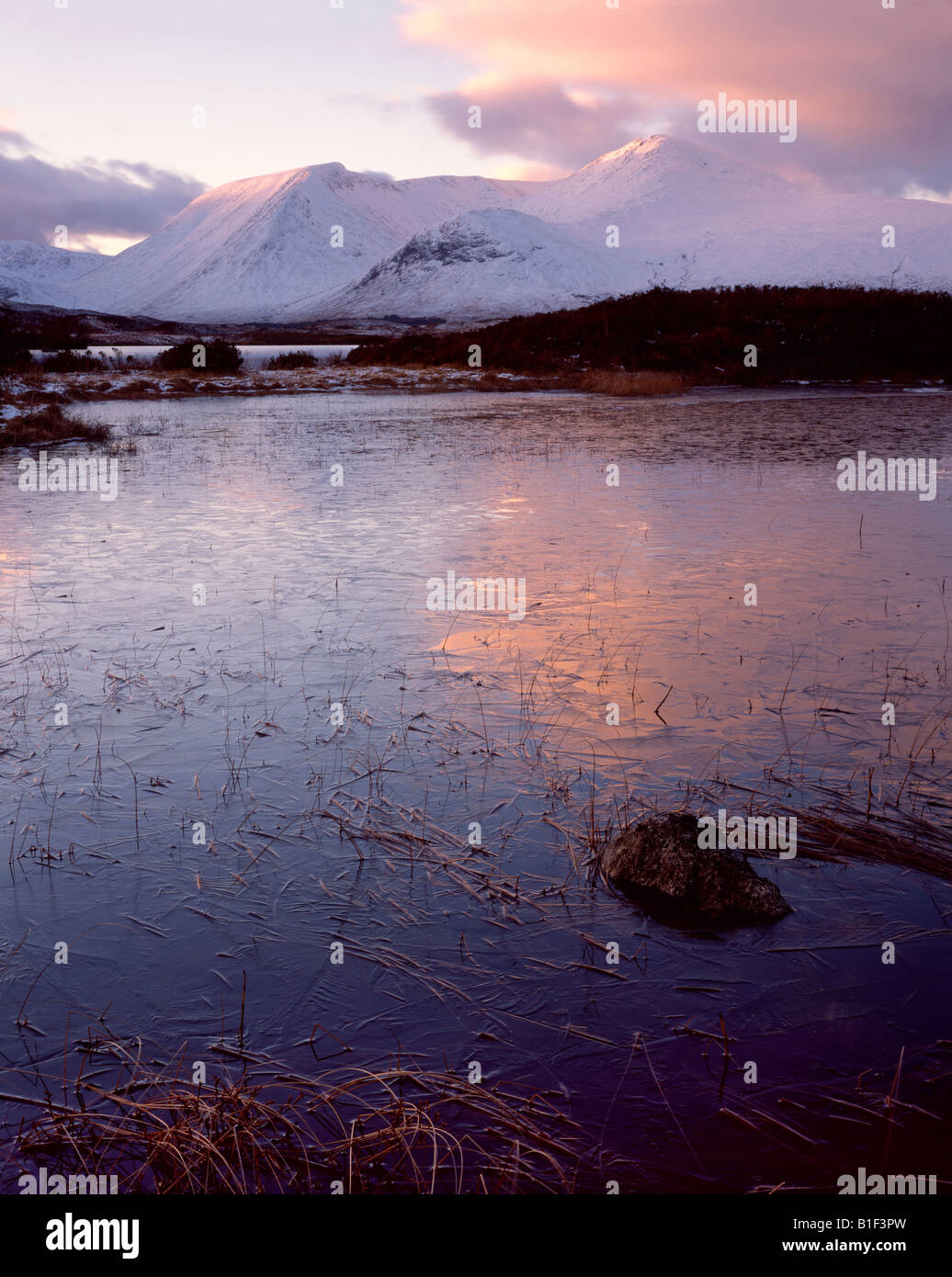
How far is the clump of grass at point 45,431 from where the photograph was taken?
28.5 m

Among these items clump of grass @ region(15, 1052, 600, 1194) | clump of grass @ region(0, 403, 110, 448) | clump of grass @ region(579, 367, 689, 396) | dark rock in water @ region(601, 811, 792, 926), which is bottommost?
clump of grass @ region(15, 1052, 600, 1194)

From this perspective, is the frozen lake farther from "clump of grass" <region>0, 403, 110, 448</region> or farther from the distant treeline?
the distant treeline

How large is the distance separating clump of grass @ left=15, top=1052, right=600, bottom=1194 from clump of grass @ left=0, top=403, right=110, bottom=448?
2707 cm

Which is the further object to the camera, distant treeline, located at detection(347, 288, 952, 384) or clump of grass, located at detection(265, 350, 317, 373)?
clump of grass, located at detection(265, 350, 317, 373)

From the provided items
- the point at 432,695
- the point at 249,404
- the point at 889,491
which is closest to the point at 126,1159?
the point at 432,695

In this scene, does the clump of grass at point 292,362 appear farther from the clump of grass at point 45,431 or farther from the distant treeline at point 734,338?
the clump of grass at point 45,431

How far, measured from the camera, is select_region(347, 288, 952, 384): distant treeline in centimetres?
5359

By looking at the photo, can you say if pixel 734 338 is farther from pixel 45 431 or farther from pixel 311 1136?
pixel 311 1136

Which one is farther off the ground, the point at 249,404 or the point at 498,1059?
the point at 249,404

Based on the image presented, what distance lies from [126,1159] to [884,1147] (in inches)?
109

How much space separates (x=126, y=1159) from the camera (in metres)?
3.70

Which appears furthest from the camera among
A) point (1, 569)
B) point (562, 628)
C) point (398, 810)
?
point (1, 569)

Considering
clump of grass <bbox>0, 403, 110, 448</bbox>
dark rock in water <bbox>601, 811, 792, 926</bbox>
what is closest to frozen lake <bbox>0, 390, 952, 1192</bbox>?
dark rock in water <bbox>601, 811, 792, 926</bbox>
